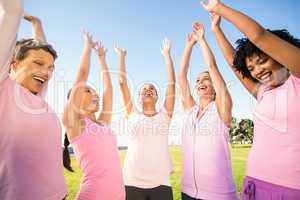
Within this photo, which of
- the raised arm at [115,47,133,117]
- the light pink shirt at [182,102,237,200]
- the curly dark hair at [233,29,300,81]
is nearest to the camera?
the curly dark hair at [233,29,300,81]

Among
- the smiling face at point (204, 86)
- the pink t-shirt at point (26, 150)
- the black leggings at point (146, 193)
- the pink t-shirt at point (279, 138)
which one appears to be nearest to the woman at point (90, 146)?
the black leggings at point (146, 193)

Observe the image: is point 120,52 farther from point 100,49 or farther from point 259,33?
point 259,33

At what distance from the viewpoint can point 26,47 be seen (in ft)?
8.95

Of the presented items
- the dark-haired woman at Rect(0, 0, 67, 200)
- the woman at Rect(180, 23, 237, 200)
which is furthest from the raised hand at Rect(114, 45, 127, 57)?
the dark-haired woman at Rect(0, 0, 67, 200)

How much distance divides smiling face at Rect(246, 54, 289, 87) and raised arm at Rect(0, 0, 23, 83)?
2.03 meters

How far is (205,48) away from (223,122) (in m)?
1.12

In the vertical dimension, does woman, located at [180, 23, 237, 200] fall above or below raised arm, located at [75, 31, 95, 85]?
below

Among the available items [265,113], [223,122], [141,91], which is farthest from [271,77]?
[141,91]

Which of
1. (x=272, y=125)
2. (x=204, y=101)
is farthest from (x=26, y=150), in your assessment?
(x=204, y=101)

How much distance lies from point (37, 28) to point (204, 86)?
268 cm

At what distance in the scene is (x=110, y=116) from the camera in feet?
15.9

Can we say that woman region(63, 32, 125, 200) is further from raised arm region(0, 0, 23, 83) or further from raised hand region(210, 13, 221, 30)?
raised arm region(0, 0, 23, 83)

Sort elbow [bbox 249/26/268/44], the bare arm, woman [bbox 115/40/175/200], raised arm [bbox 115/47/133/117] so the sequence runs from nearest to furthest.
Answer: elbow [bbox 249/26/268/44], the bare arm, woman [bbox 115/40/175/200], raised arm [bbox 115/47/133/117]

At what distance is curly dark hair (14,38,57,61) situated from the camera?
2.70 metres
